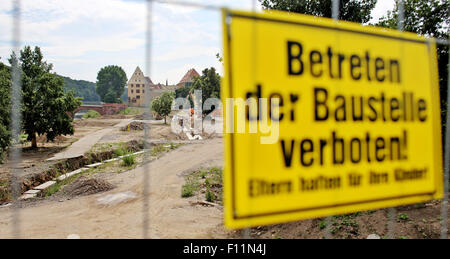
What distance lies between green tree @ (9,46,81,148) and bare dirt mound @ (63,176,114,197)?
247 inches

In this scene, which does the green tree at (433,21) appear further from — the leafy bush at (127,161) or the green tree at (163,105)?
the green tree at (163,105)

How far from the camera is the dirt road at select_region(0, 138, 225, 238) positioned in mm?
6227

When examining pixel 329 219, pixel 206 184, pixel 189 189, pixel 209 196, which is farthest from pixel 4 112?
pixel 329 219

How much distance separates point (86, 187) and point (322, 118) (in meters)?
9.25

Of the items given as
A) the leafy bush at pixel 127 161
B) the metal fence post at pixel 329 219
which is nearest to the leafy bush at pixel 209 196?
the leafy bush at pixel 127 161

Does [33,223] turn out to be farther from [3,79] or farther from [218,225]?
[3,79]

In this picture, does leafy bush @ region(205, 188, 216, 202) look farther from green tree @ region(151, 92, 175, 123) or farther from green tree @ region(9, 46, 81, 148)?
green tree @ region(151, 92, 175, 123)

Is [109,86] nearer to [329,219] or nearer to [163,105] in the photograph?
[163,105]

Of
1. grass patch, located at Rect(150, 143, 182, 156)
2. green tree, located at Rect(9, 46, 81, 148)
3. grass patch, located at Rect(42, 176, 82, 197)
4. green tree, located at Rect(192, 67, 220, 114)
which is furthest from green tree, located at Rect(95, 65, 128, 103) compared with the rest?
grass patch, located at Rect(42, 176, 82, 197)

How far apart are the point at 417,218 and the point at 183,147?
1256cm

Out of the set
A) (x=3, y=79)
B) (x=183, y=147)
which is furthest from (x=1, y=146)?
(x=183, y=147)

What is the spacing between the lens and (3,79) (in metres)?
9.69

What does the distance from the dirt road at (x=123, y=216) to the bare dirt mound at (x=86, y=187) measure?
362 mm

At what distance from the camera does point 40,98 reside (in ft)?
49.1
